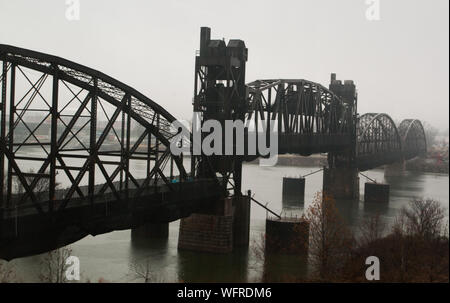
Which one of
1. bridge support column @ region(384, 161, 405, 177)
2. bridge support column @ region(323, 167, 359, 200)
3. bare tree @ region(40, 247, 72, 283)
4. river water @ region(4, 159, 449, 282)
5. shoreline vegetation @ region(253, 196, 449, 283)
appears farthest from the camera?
bridge support column @ region(384, 161, 405, 177)

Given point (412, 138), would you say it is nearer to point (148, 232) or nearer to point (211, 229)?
point (148, 232)

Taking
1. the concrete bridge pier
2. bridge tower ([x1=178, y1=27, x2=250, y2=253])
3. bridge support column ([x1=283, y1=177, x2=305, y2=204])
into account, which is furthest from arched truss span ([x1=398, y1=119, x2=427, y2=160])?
the concrete bridge pier

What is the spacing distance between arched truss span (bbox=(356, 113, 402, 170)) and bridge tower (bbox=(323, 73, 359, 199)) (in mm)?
2423

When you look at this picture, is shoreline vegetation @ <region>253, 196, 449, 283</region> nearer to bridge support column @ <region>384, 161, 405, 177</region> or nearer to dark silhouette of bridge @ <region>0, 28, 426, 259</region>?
dark silhouette of bridge @ <region>0, 28, 426, 259</region>

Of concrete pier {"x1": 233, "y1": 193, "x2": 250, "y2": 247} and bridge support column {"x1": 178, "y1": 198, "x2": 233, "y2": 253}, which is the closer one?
bridge support column {"x1": 178, "y1": 198, "x2": 233, "y2": 253}

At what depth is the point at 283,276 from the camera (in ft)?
106

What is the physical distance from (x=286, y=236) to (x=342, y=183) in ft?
133

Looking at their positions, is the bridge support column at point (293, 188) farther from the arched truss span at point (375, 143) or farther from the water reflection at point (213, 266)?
the water reflection at point (213, 266)

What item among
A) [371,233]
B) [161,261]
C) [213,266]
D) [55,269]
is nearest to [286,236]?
[213,266]

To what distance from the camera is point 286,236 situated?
1489 inches

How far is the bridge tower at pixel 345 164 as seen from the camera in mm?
76375

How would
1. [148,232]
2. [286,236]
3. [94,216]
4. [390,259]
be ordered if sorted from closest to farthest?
[390,259] → [94,216] → [286,236] → [148,232]

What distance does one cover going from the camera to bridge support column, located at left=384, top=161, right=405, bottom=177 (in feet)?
309
